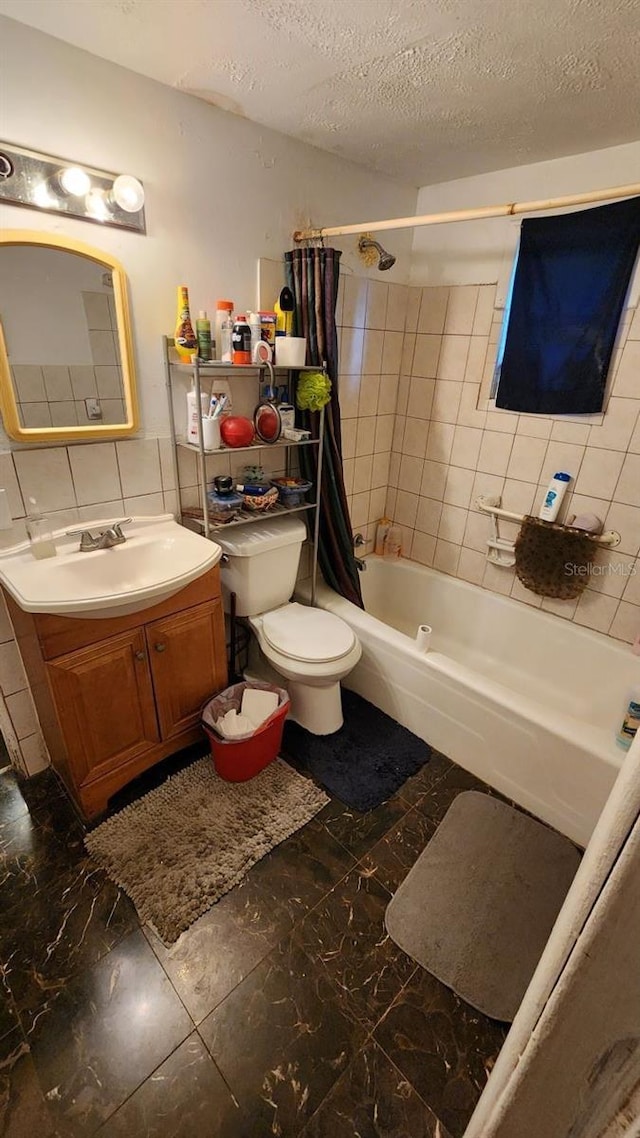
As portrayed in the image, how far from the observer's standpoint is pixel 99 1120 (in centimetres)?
102

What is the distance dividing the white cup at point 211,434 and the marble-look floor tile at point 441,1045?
1700 mm

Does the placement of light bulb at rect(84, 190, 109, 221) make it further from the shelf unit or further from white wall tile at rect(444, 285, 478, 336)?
white wall tile at rect(444, 285, 478, 336)

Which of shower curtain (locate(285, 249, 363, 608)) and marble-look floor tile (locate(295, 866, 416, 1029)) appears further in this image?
shower curtain (locate(285, 249, 363, 608))

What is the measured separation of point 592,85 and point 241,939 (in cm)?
256

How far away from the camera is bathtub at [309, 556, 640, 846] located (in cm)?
165

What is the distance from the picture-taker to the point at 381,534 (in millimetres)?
2816

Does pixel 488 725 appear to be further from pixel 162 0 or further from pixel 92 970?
pixel 162 0

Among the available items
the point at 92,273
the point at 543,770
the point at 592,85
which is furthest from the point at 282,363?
the point at 543,770

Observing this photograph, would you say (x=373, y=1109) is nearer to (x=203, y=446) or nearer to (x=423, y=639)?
(x=423, y=639)

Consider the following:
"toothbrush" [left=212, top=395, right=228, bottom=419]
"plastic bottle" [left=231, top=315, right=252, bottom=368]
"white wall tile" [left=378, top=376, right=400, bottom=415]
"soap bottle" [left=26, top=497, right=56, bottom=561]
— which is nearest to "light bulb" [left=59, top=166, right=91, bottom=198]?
"plastic bottle" [left=231, top=315, right=252, bottom=368]

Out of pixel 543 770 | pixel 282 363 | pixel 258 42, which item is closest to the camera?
pixel 258 42

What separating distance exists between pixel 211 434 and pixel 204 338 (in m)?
0.30

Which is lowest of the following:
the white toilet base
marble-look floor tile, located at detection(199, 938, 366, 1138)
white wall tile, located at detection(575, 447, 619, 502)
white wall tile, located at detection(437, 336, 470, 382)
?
marble-look floor tile, located at detection(199, 938, 366, 1138)

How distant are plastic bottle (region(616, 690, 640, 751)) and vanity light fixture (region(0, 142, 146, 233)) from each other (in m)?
2.23
